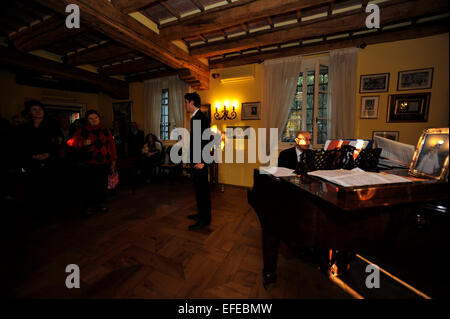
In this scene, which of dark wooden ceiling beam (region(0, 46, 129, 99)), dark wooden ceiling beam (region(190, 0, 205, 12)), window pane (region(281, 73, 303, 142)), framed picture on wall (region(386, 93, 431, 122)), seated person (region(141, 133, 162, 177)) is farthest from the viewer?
seated person (region(141, 133, 162, 177))

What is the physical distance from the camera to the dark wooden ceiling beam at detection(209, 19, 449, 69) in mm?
2990

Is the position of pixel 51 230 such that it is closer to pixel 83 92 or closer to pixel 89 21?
pixel 89 21

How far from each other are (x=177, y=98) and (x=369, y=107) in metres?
4.73

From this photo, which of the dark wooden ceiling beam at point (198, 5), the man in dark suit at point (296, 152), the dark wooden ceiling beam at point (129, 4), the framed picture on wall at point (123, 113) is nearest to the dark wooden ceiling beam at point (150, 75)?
the framed picture on wall at point (123, 113)

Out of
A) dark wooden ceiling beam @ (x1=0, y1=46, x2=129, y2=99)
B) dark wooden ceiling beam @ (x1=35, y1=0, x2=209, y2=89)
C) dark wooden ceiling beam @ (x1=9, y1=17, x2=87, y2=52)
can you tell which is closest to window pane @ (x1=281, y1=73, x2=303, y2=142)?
dark wooden ceiling beam @ (x1=35, y1=0, x2=209, y2=89)

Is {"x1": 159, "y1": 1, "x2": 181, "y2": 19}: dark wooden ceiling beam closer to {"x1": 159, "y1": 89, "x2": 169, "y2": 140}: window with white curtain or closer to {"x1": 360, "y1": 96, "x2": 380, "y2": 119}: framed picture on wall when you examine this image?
{"x1": 159, "y1": 89, "x2": 169, "y2": 140}: window with white curtain

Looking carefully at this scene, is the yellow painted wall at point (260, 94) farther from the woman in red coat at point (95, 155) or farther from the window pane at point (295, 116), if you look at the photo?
the woman in red coat at point (95, 155)

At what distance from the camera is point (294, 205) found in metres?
1.07

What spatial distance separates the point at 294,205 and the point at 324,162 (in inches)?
17.7

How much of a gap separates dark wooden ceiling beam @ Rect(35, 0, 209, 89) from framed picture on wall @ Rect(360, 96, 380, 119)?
3807 mm

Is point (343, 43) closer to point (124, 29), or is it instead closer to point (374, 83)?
point (374, 83)

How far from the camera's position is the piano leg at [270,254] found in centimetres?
135

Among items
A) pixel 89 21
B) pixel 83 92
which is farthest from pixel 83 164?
pixel 83 92

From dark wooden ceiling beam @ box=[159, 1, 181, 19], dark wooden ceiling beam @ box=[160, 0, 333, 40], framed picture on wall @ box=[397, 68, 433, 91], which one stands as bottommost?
framed picture on wall @ box=[397, 68, 433, 91]
